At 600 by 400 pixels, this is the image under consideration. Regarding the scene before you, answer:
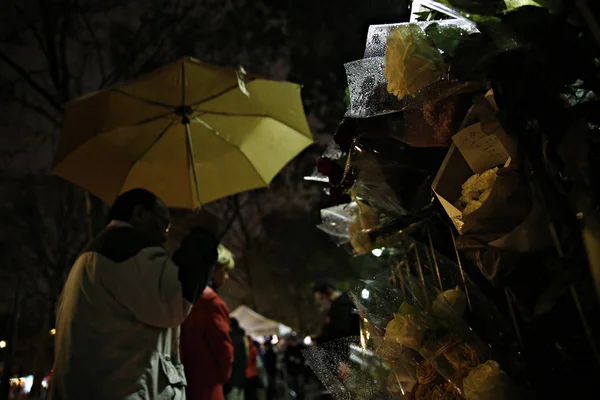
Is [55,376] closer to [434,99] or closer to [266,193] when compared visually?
[434,99]

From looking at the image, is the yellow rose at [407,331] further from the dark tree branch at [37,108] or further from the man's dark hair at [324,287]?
the dark tree branch at [37,108]

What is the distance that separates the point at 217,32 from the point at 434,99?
32.8 ft

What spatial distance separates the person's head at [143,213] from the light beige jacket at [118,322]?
0.46 feet

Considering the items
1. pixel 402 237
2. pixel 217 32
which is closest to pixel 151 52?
pixel 217 32

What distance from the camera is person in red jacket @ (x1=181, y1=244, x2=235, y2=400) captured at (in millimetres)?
3756

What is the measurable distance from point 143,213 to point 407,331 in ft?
6.29

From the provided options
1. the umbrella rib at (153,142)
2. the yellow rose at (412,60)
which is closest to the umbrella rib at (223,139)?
the umbrella rib at (153,142)

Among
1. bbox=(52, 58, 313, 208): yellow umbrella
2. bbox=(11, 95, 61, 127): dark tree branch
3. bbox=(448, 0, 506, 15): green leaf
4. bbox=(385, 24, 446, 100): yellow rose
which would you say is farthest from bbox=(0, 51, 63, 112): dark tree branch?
bbox=(448, 0, 506, 15): green leaf

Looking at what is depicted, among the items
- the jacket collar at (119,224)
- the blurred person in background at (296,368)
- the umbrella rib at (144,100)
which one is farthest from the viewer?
the blurred person in background at (296,368)

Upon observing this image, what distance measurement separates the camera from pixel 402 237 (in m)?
2.35

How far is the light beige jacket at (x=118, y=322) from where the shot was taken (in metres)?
2.41

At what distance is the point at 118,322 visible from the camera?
8.30 ft

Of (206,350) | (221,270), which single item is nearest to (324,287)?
(221,270)

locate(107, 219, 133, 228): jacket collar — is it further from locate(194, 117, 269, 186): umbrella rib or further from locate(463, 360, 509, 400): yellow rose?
locate(463, 360, 509, 400): yellow rose
